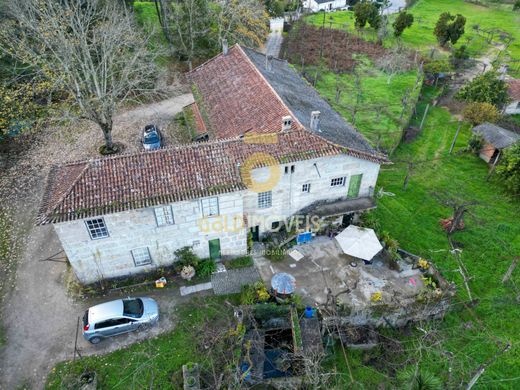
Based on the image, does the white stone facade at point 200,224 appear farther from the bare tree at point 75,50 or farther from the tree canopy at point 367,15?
the tree canopy at point 367,15

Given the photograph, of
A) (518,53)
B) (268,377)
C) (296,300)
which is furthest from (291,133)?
(518,53)

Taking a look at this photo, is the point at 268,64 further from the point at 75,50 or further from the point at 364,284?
the point at 364,284

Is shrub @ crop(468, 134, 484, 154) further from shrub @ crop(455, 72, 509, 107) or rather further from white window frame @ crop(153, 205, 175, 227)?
white window frame @ crop(153, 205, 175, 227)

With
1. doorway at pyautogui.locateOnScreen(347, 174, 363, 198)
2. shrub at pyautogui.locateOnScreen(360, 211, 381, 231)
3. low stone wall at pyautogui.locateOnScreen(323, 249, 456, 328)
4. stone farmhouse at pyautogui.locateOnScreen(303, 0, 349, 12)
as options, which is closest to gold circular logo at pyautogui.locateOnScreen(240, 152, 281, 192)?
doorway at pyautogui.locateOnScreen(347, 174, 363, 198)

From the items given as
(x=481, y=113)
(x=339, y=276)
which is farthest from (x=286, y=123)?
(x=481, y=113)

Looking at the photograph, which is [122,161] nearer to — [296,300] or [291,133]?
[291,133]

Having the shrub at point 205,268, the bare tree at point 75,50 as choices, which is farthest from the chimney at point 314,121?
the bare tree at point 75,50
